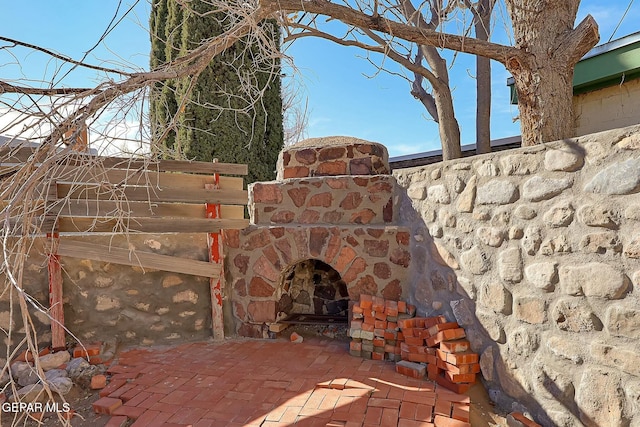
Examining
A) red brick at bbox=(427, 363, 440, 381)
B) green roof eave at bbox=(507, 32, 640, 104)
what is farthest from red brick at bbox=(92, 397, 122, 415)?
green roof eave at bbox=(507, 32, 640, 104)

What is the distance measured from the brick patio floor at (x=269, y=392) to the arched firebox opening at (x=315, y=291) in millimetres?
879

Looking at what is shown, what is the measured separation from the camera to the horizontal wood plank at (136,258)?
350 cm

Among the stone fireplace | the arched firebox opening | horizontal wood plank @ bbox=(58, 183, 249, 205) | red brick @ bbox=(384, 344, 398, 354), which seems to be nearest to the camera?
red brick @ bbox=(384, 344, 398, 354)

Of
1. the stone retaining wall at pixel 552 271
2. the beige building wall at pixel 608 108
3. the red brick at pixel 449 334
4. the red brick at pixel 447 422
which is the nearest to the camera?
the stone retaining wall at pixel 552 271

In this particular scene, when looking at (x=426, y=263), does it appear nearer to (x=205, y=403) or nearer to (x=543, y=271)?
(x=543, y=271)

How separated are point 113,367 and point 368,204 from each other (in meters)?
2.80

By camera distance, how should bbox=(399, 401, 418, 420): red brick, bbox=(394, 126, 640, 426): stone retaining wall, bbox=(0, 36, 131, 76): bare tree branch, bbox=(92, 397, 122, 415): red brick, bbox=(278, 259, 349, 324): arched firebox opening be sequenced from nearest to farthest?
bbox=(0, 36, 131, 76): bare tree branch < bbox=(394, 126, 640, 426): stone retaining wall < bbox=(399, 401, 418, 420): red brick < bbox=(92, 397, 122, 415): red brick < bbox=(278, 259, 349, 324): arched firebox opening

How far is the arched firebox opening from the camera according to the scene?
4.55 m

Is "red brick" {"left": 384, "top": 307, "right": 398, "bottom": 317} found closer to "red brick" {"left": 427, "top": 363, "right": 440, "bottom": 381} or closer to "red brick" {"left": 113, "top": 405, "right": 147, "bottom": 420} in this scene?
"red brick" {"left": 427, "top": 363, "right": 440, "bottom": 381}

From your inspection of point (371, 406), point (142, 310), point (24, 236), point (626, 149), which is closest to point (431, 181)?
point (626, 149)

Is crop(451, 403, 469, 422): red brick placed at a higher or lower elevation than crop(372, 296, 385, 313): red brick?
lower

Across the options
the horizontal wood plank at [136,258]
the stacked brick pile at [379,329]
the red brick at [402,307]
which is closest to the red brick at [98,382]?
the horizontal wood plank at [136,258]

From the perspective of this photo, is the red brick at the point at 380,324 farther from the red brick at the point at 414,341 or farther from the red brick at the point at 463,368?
the red brick at the point at 463,368

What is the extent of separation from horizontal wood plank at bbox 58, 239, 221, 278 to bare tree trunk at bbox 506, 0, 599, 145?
130 inches
